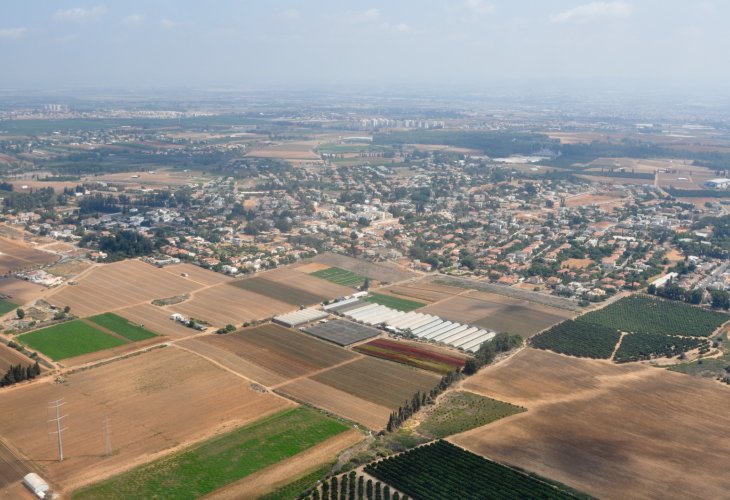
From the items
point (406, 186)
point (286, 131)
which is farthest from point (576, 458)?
point (286, 131)

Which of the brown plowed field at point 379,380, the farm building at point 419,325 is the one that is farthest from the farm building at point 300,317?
the brown plowed field at point 379,380

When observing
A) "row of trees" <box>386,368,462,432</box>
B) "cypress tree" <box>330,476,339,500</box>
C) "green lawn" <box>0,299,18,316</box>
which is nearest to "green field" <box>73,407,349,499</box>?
"row of trees" <box>386,368,462,432</box>

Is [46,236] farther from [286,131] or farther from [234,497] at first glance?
[286,131]

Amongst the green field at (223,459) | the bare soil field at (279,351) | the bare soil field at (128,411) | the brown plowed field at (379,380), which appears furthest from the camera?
the bare soil field at (279,351)

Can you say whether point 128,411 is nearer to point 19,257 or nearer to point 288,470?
point 288,470

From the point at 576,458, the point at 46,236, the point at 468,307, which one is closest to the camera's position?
the point at 576,458

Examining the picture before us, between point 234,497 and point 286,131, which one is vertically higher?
point 286,131

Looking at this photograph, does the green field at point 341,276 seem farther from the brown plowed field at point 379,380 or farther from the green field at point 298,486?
the green field at point 298,486
